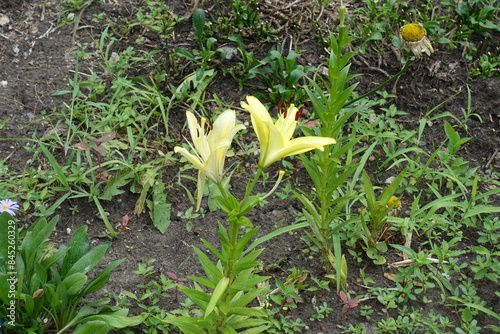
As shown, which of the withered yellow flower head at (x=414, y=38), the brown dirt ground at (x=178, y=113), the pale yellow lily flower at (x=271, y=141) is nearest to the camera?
the pale yellow lily flower at (x=271, y=141)

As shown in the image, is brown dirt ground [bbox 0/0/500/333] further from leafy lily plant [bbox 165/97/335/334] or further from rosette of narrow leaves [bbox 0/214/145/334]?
leafy lily plant [bbox 165/97/335/334]

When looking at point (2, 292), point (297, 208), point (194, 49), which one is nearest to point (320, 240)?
point (297, 208)

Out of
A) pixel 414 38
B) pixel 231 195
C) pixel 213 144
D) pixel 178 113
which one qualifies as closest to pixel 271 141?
pixel 213 144

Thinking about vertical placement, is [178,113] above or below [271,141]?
below

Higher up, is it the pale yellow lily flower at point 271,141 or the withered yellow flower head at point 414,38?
the pale yellow lily flower at point 271,141

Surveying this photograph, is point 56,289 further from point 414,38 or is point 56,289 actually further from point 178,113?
point 414,38

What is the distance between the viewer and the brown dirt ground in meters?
2.70

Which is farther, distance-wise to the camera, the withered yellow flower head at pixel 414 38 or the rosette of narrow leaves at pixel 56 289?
the withered yellow flower head at pixel 414 38

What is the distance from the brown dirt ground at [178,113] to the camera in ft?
8.84

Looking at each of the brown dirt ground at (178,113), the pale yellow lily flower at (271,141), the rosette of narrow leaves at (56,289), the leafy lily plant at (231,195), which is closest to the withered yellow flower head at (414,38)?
the brown dirt ground at (178,113)

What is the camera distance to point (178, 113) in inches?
136

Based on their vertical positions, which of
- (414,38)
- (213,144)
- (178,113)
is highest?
(213,144)

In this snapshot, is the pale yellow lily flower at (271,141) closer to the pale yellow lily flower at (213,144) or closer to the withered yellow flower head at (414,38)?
the pale yellow lily flower at (213,144)

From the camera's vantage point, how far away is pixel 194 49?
3.74 metres
